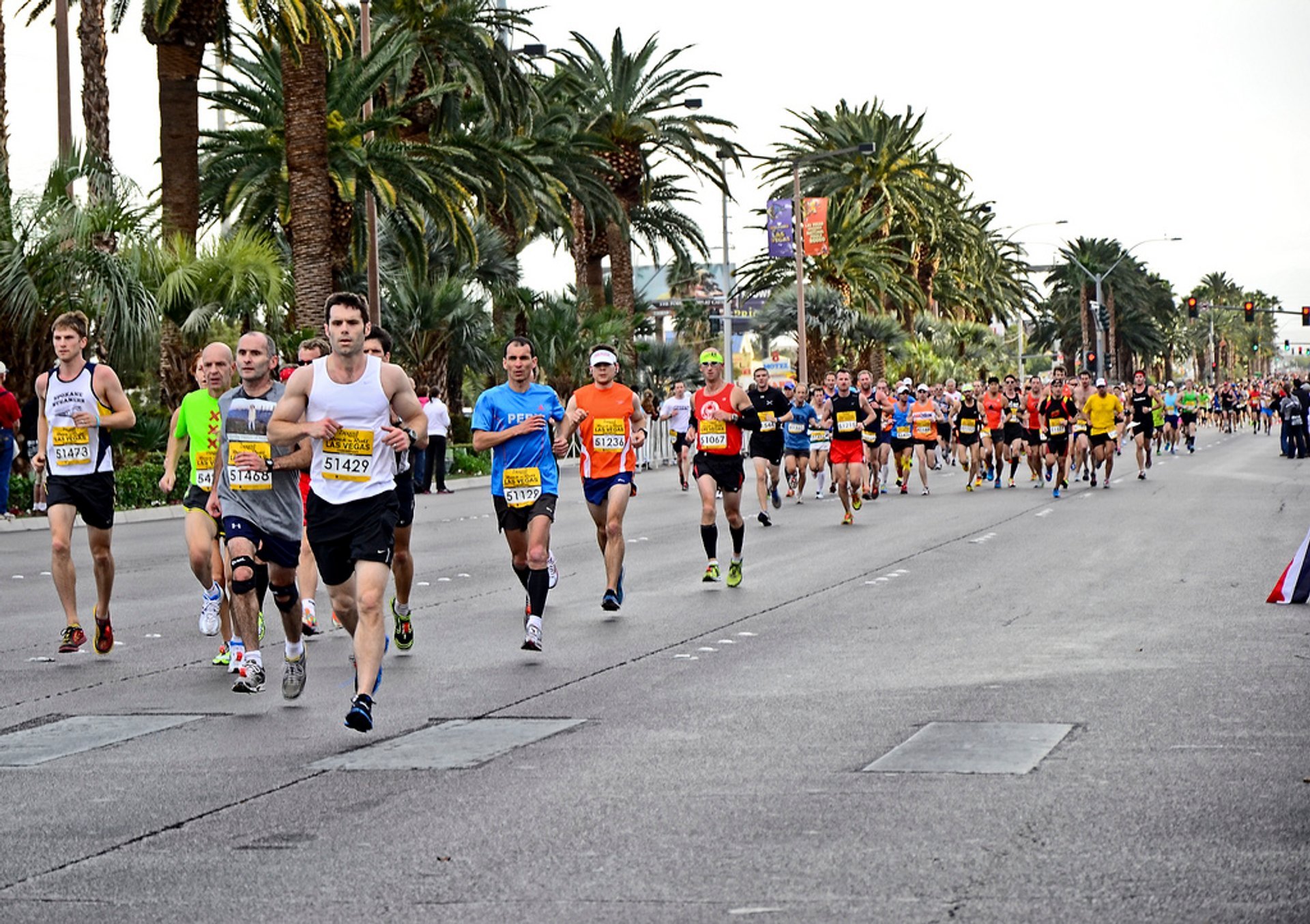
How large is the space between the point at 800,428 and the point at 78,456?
700 inches

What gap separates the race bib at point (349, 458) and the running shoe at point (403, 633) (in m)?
2.85

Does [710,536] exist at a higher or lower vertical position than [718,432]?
lower

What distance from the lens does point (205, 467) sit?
10.8 meters

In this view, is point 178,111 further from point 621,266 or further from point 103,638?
point 621,266

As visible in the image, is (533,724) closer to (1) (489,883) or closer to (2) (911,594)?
(1) (489,883)

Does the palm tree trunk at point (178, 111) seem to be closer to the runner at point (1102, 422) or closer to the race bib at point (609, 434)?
the runner at point (1102, 422)

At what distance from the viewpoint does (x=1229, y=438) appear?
6231cm

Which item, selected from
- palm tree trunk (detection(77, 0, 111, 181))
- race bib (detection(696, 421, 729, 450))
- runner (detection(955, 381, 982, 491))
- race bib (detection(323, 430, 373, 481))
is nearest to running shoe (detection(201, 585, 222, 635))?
race bib (detection(323, 430, 373, 481))

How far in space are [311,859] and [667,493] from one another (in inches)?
997

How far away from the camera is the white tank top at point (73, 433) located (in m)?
11.1

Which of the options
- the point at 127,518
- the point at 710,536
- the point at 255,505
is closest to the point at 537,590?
the point at 255,505

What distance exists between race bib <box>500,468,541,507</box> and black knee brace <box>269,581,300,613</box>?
218cm

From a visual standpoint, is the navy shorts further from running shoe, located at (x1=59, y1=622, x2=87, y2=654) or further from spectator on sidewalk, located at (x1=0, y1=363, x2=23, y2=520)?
spectator on sidewalk, located at (x1=0, y1=363, x2=23, y2=520)

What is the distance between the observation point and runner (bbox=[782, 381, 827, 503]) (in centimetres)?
2789
